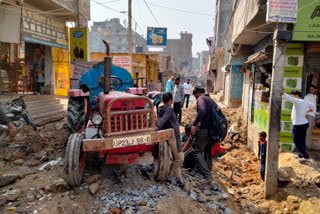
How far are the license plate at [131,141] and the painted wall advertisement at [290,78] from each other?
3811 mm

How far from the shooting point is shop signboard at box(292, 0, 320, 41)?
4.82 metres

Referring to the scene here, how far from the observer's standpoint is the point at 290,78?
5531mm

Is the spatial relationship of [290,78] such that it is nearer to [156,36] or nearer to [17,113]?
[17,113]

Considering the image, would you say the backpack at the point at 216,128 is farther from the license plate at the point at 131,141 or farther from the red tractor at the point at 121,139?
the license plate at the point at 131,141

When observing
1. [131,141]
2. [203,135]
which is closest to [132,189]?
[131,141]

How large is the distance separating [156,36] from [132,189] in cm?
2656

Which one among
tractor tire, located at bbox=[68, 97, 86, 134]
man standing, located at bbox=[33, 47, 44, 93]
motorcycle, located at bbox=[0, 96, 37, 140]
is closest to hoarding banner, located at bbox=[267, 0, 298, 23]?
tractor tire, located at bbox=[68, 97, 86, 134]

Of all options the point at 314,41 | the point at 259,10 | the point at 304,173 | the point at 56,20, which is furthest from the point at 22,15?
the point at 304,173

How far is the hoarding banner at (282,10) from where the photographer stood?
4.09m

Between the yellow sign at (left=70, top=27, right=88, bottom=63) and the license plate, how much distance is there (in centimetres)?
863

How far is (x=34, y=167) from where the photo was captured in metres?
4.70

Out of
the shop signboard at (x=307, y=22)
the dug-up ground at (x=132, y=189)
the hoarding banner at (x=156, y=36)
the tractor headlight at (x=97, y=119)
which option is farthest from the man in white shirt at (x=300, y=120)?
the hoarding banner at (x=156, y=36)

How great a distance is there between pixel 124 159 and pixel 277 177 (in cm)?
310

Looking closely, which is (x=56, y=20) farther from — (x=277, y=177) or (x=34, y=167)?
(x=277, y=177)
